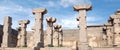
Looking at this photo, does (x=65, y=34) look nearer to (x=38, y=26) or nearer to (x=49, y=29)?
(x=49, y=29)

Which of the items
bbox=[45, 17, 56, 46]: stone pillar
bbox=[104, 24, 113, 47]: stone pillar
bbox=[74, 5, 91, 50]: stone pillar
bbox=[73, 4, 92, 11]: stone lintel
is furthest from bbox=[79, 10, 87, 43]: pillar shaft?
bbox=[104, 24, 113, 47]: stone pillar

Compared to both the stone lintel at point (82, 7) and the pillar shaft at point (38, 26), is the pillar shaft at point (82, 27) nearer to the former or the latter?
the stone lintel at point (82, 7)

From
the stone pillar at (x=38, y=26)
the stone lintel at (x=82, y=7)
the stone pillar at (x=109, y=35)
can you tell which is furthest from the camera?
the stone pillar at (x=109, y=35)

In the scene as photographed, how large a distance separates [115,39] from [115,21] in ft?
5.90

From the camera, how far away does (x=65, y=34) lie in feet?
102

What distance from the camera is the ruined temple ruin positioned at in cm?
1684

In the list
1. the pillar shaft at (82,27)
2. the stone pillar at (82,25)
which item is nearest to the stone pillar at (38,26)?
the stone pillar at (82,25)

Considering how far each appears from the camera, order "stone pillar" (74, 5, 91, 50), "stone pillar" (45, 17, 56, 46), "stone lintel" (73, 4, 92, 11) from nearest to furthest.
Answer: "stone pillar" (74, 5, 91, 50) → "stone lintel" (73, 4, 92, 11) → "stone pillar" (45, 17, 56, 46)

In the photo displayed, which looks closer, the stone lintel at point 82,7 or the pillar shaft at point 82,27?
the pillar shaft at point 82,27

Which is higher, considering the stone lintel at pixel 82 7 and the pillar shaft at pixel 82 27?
the stone lintel at pixel 82 7

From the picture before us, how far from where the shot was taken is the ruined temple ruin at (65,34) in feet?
55.3

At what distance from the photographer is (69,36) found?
30828 mm

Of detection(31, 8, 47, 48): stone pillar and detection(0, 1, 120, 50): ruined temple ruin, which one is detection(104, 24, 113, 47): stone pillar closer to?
detection(0, 1, 120, 50): ruined temple ruin

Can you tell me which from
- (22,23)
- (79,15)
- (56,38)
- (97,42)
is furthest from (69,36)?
(79,15)
